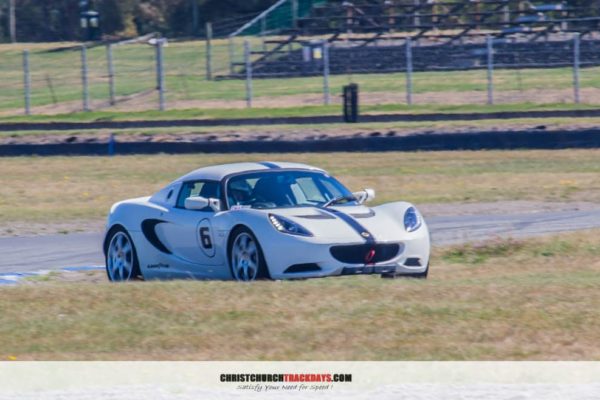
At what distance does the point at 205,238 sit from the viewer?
11203mm

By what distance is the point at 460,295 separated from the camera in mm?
9195

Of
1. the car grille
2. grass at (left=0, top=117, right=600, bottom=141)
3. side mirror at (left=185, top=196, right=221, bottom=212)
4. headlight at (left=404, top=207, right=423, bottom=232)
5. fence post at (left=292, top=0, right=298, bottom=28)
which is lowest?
grass at (left=0, top=117, right=600, bottom=141)

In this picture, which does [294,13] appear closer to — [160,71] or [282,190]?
[160,71]

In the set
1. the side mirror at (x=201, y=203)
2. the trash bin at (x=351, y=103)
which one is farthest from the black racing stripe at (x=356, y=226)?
the trash bin at (x=351, y=103)

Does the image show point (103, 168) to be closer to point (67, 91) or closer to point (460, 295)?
point (460, 295)

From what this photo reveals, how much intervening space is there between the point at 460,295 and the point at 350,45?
38902 millimetres

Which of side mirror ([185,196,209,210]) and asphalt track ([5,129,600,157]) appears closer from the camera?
side mirror ([185,196,209,210])

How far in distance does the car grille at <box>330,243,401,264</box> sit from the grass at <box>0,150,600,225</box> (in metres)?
8.22

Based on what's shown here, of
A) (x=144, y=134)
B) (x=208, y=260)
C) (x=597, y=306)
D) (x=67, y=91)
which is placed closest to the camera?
(x=597, y=306)

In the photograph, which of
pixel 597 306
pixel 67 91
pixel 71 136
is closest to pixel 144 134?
pixel 71 136

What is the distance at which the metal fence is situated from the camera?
3853 centimetres

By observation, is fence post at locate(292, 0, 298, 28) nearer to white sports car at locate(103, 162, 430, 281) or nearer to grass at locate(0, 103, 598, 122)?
→ grass at locate(0, 103, 598, 122)

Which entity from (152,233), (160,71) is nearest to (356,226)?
(152,233)

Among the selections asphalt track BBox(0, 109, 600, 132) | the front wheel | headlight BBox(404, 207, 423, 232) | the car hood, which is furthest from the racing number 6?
asphalt track BBox(0, 109, 600, 132)
